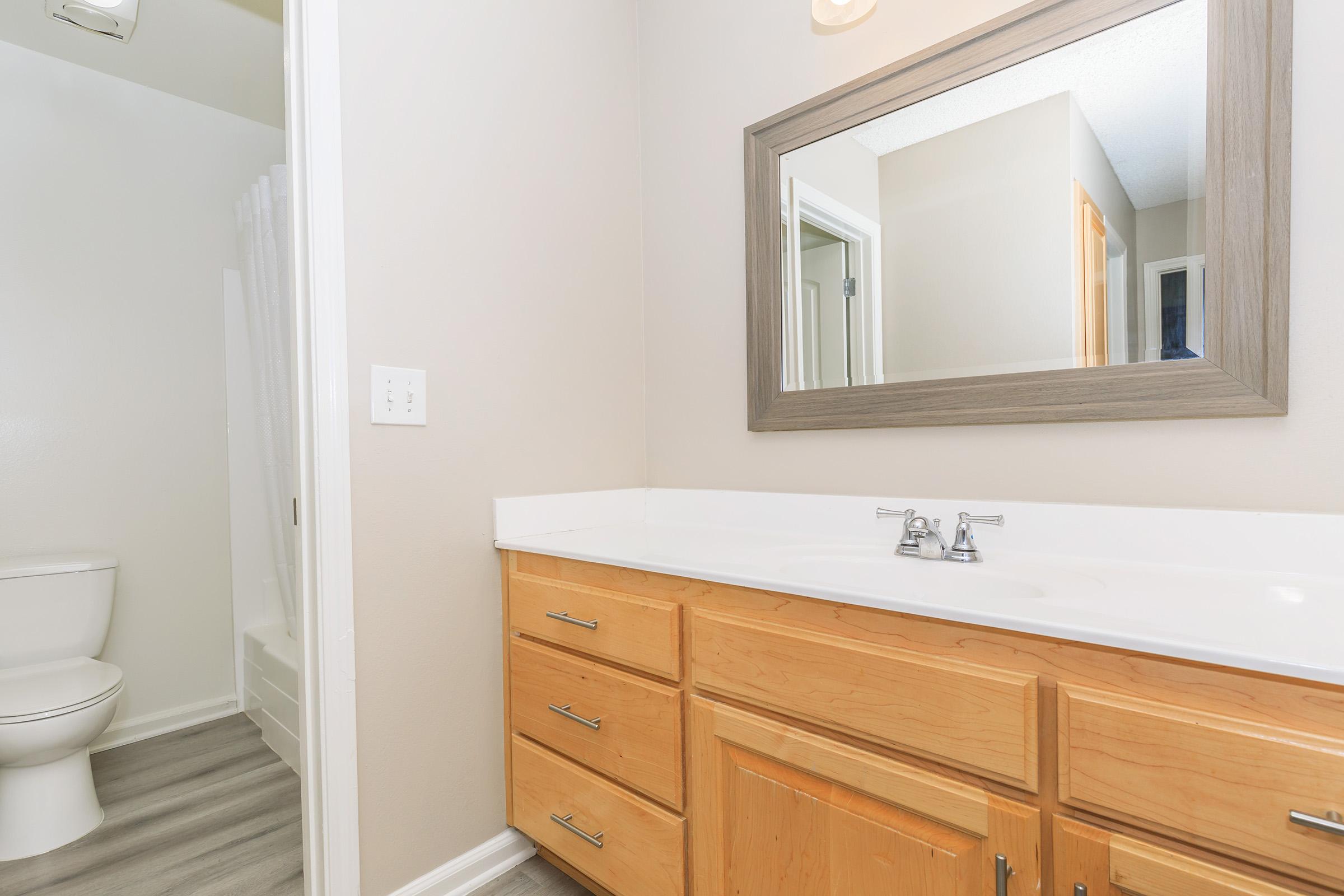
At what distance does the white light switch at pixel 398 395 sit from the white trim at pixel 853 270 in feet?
2.88

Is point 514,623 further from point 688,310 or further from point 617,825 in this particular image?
point 688,310

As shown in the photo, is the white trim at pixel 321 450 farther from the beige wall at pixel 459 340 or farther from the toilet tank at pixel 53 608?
the toilet tank at pixel 53 608

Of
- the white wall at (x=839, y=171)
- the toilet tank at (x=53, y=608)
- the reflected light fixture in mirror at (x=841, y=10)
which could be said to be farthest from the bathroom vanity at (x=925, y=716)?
the toilet tank at (x=53, y=608)

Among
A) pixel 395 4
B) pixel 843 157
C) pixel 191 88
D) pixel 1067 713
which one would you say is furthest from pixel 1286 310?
pixel 191 88

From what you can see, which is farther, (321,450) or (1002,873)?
(321,450)

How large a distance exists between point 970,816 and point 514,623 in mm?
1022

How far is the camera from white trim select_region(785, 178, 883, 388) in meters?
1.40

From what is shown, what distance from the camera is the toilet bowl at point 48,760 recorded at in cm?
155

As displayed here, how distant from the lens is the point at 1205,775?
0.62 m

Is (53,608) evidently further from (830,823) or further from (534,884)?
(830,823)

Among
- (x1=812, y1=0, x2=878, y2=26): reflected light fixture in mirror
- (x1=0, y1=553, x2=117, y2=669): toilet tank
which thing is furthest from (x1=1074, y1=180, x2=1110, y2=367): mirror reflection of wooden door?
(x1=0, y1=553, x2=117, y2=669): toilet tank

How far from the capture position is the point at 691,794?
1.08 metres

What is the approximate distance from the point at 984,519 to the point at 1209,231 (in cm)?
60

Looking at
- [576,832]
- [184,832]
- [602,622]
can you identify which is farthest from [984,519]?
[184,832]
